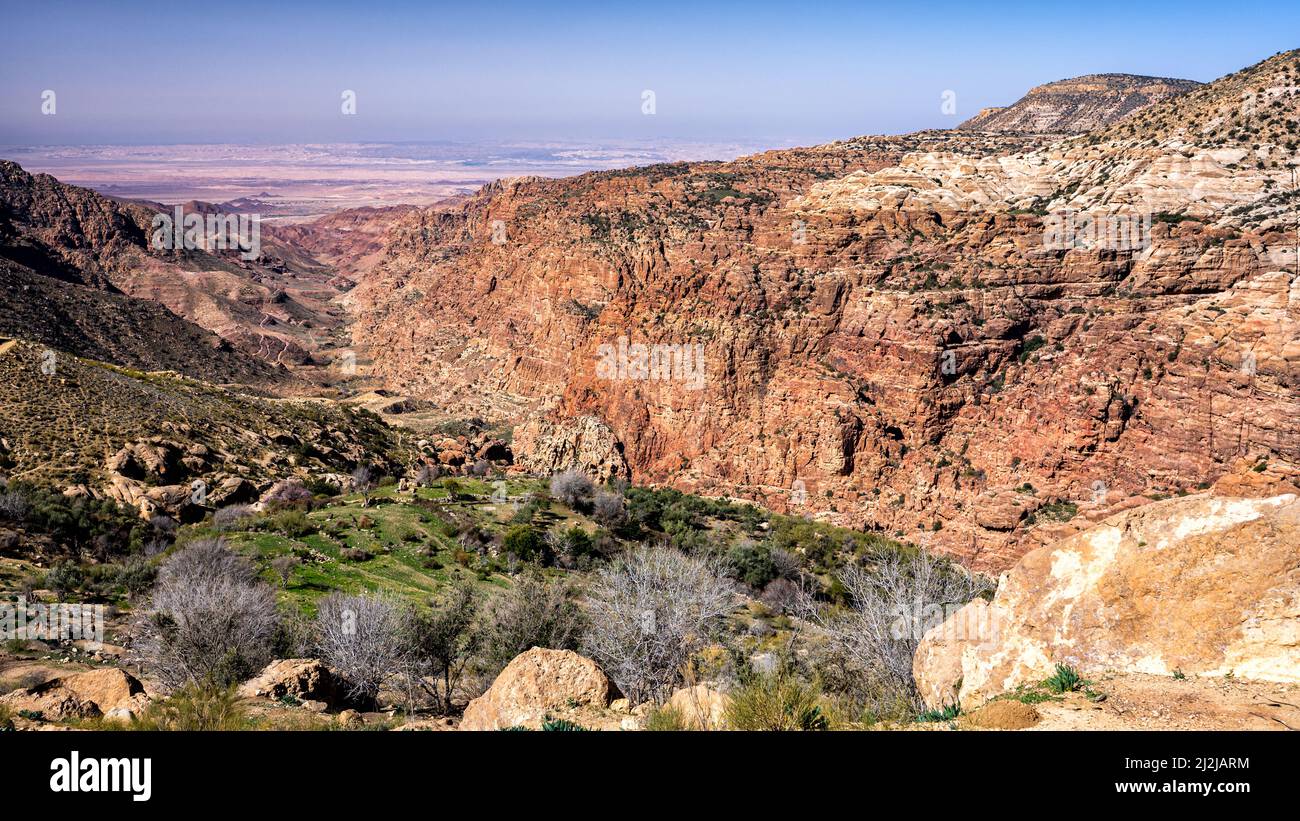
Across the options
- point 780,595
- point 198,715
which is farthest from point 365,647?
point 780,595

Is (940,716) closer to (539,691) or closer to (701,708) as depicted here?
(701,708)

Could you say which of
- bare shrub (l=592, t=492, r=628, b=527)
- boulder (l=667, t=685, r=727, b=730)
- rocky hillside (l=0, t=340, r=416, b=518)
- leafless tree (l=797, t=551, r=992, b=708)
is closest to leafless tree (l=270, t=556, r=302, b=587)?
rocky hillside (l=0, t=340, r=416, b=518)

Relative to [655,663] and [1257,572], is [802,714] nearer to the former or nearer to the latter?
A: [1257,572]

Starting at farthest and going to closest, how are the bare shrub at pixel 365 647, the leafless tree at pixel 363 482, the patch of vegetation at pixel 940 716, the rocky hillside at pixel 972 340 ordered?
the leafless tree at pixel 363 482, the rocky hillside at pixel 972 340, the bare shrub at pixel 365 647, the patch of vegetation at pixel 940 716

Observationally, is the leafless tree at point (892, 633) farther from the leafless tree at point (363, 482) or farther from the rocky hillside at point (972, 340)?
the leafless tree at point (363, 482)

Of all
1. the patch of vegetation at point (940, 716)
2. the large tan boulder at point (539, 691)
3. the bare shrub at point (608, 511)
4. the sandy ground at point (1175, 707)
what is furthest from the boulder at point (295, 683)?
the bare shrub at point (608, 511)

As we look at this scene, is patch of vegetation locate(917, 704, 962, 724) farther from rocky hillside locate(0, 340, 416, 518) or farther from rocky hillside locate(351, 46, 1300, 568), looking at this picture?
rocky hillside locate(0, 340, 416, 518)
